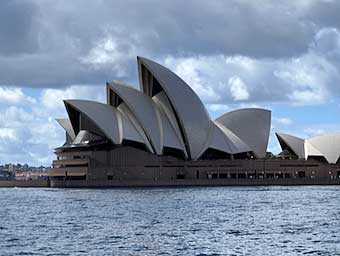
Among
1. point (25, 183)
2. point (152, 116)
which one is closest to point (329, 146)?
point (152, 116)

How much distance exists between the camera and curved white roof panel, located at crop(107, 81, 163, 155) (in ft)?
357

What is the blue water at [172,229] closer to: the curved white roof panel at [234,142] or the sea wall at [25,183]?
the curved white roof panel at [234,142]

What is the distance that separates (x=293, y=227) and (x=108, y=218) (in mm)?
12766

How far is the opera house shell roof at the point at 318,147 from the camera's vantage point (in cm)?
12925

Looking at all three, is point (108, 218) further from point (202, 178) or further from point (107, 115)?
point (202, 178)

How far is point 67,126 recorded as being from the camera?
127188mm

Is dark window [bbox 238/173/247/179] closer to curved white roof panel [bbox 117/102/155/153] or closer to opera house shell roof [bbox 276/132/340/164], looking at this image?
opera house shell roof [bbox 276/132/340/164]

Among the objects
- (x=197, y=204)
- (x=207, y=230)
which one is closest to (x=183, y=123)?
(x=197, y=204)

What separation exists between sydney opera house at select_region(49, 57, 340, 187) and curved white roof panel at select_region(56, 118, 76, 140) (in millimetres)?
158

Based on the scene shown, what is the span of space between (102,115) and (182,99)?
37.0 ft

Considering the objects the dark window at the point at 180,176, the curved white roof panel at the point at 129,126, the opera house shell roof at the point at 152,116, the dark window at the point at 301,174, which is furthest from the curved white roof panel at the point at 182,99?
the dark window at the point at 301,174

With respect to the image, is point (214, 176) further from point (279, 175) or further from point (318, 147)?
point (318, 147)

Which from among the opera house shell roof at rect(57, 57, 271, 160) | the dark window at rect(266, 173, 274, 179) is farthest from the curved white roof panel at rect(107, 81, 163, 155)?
the dark window at rect(266, 173, 274, 179)

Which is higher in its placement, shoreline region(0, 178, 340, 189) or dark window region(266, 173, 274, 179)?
dark window region(266, 173, 274, 179)
